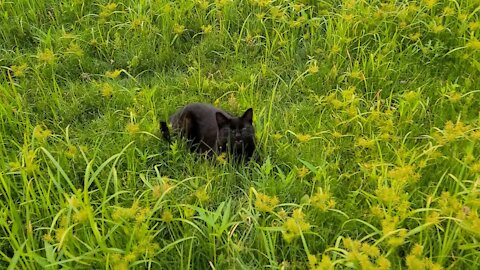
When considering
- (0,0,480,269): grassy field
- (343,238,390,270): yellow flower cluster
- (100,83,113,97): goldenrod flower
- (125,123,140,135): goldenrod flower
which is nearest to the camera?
(343,238,390,270): yellow flower cluster

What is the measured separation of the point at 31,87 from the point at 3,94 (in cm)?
30

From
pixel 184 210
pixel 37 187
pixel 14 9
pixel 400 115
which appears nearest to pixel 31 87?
pixel 14 9

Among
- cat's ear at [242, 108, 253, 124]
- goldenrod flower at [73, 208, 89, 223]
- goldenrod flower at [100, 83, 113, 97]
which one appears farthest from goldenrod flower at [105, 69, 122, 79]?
goldenrod flower at [73, 208, 89, 223]

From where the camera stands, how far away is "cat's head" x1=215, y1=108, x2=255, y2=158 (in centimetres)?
296

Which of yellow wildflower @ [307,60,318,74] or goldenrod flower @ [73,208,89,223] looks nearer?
goldenrod flower @ [73,208,89,223]

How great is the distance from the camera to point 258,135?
3.05 m

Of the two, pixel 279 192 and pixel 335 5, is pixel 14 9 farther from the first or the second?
pixel 279 192

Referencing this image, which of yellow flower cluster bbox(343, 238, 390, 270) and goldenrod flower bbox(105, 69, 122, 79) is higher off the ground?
goldenrod flower bbox(105, 69, 122, 79)

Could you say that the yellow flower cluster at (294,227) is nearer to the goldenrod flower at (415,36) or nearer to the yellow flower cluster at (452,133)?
the yellow flower cluster at (452,133)

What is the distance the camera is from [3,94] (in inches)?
128

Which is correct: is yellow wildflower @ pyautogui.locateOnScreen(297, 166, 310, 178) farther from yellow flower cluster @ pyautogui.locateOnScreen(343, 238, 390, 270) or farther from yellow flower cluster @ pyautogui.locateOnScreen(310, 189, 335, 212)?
yellow flower cluster @ pyautogui.locateOnScreen(343, 238, 390, 270)

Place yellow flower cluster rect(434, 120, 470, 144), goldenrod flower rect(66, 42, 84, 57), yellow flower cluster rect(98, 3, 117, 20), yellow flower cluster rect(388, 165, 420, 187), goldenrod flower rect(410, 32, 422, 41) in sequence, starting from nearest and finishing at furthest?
1. yellow flower cluster rect(388, 165, 420, 187)
2. yellow flower cluster rect(434, 120, 470, 144)
3. goldenrod flower rect(410, 32, 422, 41)
4. goldenrod flower rect(66, 42, 84, 57)
5. yellow flower cluster rect(98, 3, 117, 20)

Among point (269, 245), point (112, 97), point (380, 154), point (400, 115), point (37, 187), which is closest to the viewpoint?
point (269, 245)

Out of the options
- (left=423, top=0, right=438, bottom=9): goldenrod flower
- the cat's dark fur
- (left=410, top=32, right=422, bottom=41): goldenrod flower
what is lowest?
the cat's dark fur
